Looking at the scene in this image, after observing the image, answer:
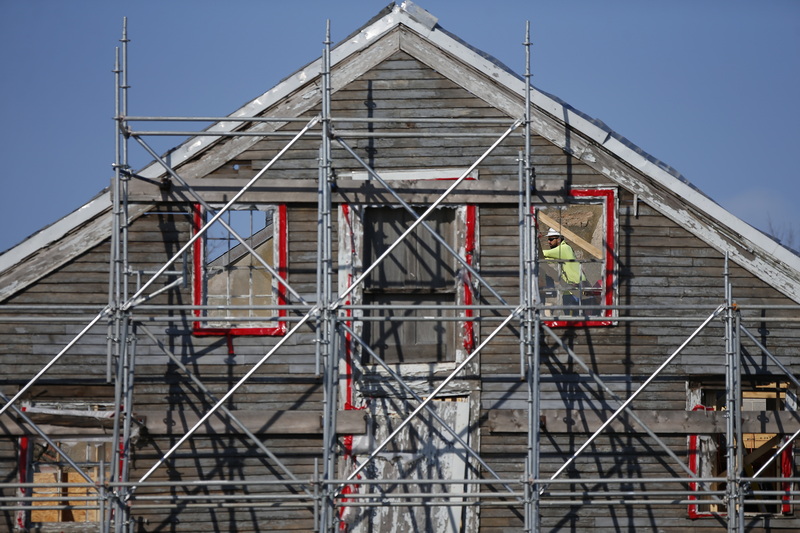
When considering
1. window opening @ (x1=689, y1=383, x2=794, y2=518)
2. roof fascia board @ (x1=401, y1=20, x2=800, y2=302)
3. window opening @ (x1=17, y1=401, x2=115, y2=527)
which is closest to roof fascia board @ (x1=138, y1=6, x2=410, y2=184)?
roof fascia board @ (x1=401, y1=20, x2=800, y2=302)

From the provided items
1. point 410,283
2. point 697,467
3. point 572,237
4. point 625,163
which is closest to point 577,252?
point 572,237

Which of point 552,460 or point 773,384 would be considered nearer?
point 552,460

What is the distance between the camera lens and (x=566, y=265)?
12.9 metres

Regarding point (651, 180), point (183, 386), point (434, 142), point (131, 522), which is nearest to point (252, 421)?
point (183, 386)

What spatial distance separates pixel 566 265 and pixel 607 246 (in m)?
0.58

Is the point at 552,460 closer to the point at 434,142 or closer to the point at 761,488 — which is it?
the point at 761,488

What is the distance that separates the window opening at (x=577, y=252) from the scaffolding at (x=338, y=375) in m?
0.23

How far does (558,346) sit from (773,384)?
3185 millimetres

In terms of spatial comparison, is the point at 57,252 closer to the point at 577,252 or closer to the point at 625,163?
the point at 577,252

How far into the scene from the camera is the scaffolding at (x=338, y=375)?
11320 millimetres

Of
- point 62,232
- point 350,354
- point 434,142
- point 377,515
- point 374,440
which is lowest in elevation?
point 377,515

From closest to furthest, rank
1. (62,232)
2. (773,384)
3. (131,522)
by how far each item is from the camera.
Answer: (131,522) < (62,232) < (773,384)

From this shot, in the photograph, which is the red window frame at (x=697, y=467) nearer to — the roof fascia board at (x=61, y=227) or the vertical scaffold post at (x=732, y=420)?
the vertical scaffold post at (x=732, y=420)

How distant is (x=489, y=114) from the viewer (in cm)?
1277
